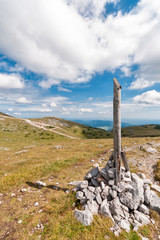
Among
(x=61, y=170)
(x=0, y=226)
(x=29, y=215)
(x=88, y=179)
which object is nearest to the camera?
(x=0, y=226)

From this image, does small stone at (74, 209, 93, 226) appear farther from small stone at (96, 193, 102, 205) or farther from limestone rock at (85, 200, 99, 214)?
small stone at (96, 193, 102, 205)

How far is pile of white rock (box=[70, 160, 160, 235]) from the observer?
5.64 metres

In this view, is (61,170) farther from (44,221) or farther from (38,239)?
(38,239)

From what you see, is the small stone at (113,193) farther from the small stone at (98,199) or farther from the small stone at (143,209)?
the small stone at (143,209)

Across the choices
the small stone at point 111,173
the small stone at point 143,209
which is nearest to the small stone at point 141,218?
the small stone at point 143,209

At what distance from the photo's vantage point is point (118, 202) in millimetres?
6465

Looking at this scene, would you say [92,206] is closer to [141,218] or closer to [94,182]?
[94,182]

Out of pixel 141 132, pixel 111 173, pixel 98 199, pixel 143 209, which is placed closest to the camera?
pixel 143 209

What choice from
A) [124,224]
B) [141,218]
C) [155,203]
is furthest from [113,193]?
[155,203]

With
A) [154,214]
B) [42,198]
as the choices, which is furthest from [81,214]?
[154,214]

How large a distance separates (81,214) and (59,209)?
176cm

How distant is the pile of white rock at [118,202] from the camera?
18.5ft

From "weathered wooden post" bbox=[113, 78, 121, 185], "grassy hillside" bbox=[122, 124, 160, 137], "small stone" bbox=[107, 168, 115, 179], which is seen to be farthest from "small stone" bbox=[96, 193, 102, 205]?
"grassy hillside" bbox=[122, 124, 160, 137]

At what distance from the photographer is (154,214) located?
5.99 metres
